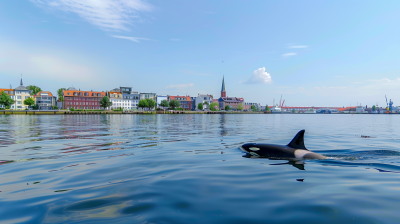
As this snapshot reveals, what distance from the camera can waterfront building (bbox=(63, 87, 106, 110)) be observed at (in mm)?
137500

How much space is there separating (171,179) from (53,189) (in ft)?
10.4

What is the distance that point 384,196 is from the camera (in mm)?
5453

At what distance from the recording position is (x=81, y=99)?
139875 mm

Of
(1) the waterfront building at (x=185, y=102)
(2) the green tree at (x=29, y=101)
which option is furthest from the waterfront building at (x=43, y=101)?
(1) the waterfront building at (x=185, y=102)

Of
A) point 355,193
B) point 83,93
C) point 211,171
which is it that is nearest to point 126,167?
point 211,171

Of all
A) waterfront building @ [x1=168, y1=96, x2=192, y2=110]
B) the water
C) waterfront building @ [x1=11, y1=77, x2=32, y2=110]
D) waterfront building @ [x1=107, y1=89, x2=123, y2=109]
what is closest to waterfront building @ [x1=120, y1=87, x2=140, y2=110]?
waterfront building @ [x1=107, y1=89, x2=123, y2=109]

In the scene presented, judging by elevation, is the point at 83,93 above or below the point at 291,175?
above

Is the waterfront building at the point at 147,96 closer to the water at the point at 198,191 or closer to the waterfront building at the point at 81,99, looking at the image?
the waterfront building at the point at 81,99

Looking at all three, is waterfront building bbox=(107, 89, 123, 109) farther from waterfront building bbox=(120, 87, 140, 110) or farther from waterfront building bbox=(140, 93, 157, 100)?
waterfront building bbox=(140, 93, 157, 100)

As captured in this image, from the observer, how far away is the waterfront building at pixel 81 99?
137500mm

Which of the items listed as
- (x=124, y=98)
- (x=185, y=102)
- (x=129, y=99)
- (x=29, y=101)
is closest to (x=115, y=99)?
(x=124, y=98)

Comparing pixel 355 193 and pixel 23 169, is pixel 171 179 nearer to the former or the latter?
pixel 355 193

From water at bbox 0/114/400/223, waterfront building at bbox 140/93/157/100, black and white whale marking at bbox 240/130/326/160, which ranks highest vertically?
waterfront building at bbox 140/93/157/100

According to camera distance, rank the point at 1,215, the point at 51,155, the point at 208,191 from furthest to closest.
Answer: the point at 51,155, the point at 208,191, the point at 1,215
